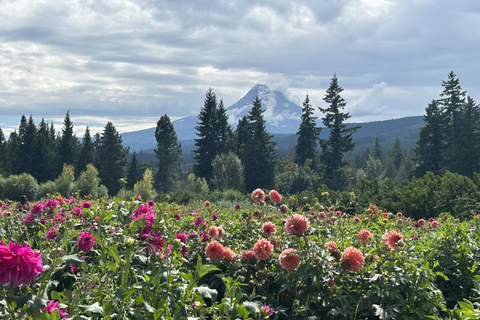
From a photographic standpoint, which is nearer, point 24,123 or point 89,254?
point 89,254

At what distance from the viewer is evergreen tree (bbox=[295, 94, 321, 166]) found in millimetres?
48344

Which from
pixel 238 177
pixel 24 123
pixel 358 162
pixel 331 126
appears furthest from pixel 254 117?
pixel 358 162

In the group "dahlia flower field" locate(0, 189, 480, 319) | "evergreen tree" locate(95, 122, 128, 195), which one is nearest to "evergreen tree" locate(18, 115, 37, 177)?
"evergreen tree" locate(95, 122, 128, 195)

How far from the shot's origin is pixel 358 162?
346 ft

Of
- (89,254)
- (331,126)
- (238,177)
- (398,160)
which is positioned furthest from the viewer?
(398,160)

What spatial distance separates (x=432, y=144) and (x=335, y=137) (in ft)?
32.7

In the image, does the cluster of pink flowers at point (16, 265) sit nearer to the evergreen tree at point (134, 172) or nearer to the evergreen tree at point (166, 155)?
the evergreen tree at point (166, 155)

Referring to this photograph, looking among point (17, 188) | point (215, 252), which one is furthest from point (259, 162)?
point (215, 252)

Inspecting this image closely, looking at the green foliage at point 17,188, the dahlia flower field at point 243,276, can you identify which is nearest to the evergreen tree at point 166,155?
the green foliage at point 17,188

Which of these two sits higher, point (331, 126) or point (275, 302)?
point (331, 126)

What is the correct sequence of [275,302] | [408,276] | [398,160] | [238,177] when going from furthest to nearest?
[398,160] < [238,177] < [275,302] < [408,276]

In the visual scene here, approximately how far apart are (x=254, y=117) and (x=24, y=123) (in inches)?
1175

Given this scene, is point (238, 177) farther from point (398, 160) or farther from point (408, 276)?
point (398, 160)

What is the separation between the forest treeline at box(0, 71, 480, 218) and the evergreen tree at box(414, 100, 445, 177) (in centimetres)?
9
